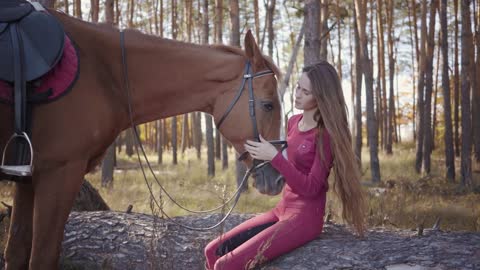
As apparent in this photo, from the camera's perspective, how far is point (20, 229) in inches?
104

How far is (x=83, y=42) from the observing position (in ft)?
8.70

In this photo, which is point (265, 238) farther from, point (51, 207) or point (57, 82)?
point (57, 82)

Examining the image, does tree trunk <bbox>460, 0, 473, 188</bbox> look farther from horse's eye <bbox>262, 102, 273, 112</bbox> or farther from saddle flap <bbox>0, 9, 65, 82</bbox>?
saddle flap <bbox>0, 9, 65, 82</bbox>

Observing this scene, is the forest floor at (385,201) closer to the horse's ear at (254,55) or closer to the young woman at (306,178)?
the young woman at (306,178)

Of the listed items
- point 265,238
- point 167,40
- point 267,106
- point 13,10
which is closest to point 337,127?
point 267,106

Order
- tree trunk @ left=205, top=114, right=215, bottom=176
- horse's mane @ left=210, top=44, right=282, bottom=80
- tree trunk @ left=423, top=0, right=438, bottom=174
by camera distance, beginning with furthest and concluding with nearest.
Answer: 1. tree trunk @ left=205, top=114, right=215, bottom=176
2. tree trunk @ left=423, top=0, right=438, bottom=174
3. horse's mane @ left=210, top=44, right=282, bottom=80

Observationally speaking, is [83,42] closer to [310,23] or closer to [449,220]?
[310,23]

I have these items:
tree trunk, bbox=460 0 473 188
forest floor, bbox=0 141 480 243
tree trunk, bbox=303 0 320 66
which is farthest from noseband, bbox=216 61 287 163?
tree trunk, bbox=460 0 473 188

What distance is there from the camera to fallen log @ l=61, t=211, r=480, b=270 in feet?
8.83

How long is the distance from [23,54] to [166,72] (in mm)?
845

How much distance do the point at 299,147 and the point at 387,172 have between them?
1107cm

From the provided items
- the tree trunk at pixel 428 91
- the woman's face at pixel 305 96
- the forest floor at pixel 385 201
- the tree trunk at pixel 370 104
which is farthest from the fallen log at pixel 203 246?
the tree trunk at pixel 428 91

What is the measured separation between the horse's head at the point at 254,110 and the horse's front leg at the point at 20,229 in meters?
1.19

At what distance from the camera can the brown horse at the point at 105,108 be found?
2324mm
